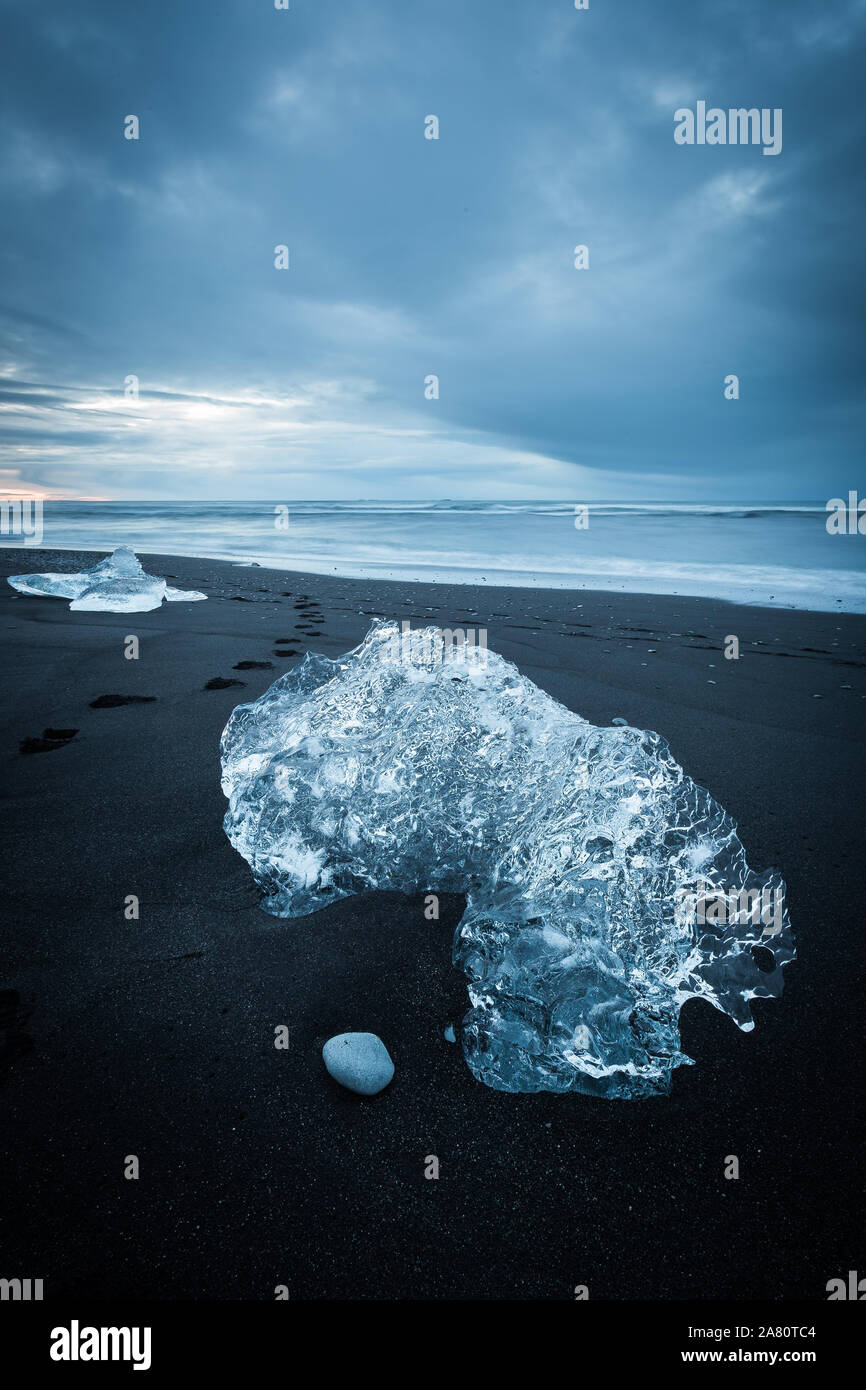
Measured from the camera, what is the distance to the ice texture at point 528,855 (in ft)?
4.92

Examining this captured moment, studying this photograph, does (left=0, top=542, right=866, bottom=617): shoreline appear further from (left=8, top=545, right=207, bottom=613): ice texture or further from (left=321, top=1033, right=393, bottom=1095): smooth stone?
(left=321, top=1033, right=393, bottom=1095): smooth stone

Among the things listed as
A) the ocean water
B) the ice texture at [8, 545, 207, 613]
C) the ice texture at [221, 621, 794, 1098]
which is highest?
the ocean water

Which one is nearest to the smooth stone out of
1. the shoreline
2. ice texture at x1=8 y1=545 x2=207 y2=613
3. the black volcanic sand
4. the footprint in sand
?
the black volcanic sand

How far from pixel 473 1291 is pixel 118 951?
4.08 ft

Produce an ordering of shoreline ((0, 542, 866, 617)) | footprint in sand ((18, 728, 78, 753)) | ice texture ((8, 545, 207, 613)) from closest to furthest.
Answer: footprint in sand ((18, 728, 78, 753)) → ice texture ((8, 545, 207, 613)) → shoreline ((0, 542, 866, 617))

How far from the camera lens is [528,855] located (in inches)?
73.3

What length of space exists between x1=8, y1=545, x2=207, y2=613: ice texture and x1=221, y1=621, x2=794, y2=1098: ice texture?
4.60 meters

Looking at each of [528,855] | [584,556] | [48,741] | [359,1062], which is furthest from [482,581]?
[359,1062]

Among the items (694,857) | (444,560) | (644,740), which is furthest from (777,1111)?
(444,560)

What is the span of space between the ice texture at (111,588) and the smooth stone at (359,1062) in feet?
19.2

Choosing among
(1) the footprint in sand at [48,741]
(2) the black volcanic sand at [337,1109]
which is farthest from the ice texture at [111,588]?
(2) the black volcanic sand at [337,1109]

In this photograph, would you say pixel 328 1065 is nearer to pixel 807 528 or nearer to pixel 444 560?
pixel 444 560

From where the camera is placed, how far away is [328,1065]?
1.47 metres

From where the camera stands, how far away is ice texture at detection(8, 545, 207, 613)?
6383 mm
